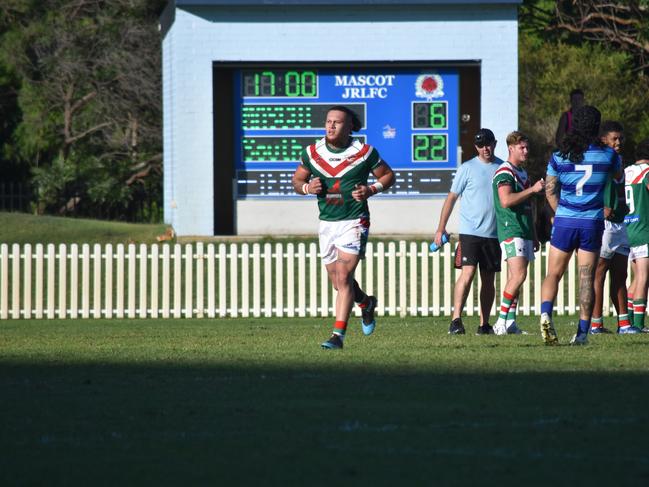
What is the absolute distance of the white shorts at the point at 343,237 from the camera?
11.3m

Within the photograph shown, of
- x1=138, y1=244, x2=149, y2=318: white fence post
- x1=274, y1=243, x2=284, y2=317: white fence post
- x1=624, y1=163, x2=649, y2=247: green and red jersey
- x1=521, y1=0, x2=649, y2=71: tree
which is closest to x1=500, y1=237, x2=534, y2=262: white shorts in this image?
x1=624, y1=163, x2=649, y2=247: green and red jersey

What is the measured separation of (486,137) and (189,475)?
840cm

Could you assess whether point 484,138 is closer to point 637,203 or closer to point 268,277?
point 637,203

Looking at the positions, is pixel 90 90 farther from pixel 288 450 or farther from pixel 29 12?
pixel 288 450

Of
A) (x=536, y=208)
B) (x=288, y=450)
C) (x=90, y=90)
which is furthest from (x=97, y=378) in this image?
(x=90, y=90)

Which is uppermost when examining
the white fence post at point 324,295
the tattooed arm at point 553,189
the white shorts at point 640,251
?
the tattooed arm at point 553,189

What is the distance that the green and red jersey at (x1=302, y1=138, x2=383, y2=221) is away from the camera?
11.3 meters

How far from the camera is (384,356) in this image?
10.6 meters

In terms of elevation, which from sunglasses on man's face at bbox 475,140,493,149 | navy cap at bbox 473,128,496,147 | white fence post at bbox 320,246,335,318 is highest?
navy cap at bbox 473,128,496,147

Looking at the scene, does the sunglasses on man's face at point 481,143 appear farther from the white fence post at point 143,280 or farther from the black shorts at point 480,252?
the white fence post at point 143,280

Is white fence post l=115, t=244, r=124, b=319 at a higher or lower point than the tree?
lower

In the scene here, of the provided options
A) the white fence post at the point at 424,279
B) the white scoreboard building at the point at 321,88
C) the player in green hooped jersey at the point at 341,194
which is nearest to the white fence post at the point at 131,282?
the white fence post at the point at 424,279

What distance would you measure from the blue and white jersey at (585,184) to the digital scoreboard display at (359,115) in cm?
1579

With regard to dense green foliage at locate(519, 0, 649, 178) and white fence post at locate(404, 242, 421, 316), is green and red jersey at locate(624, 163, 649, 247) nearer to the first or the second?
white fence post at locate(404, 242, 421, 316)
